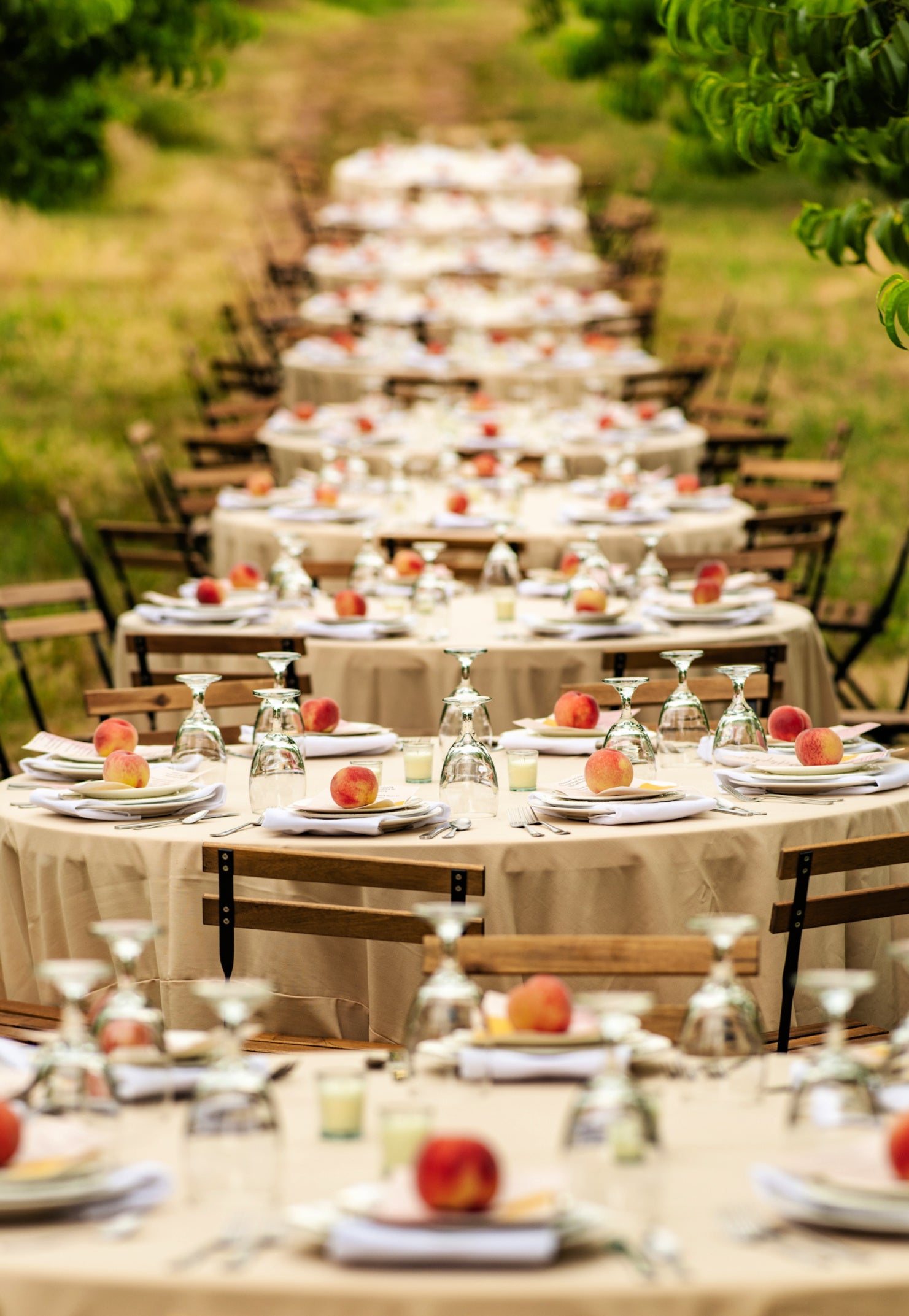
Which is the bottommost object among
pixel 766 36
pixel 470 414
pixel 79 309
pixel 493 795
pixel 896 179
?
pixel 79 309

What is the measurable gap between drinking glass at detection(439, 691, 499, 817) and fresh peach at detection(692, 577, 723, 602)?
2145mm

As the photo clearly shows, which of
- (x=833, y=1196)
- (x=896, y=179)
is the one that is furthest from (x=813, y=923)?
(x=896, y=179)

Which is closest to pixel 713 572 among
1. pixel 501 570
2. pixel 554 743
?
pixel 501 570

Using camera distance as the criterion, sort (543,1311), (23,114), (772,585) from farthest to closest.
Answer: (23,114)
(772,585)
(543,1311)

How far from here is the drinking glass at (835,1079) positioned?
2.15m

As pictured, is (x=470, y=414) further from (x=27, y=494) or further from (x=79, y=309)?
(x=79, y=309)

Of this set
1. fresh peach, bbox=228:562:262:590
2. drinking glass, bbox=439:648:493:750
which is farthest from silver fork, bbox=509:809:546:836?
fresh peach, bbox=228:562:262:590

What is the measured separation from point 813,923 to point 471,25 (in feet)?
145

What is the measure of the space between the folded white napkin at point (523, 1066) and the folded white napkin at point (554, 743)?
6.54 ft

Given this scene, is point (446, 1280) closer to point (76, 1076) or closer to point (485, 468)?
point (76, 1076)

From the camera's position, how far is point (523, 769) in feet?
13.9

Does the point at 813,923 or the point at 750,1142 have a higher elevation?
the point at 750,1142

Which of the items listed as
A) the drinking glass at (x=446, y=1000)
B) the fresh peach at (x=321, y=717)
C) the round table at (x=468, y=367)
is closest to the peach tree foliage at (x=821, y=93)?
the fresh peach at (x=321, y=717)

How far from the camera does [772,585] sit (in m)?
6.67
